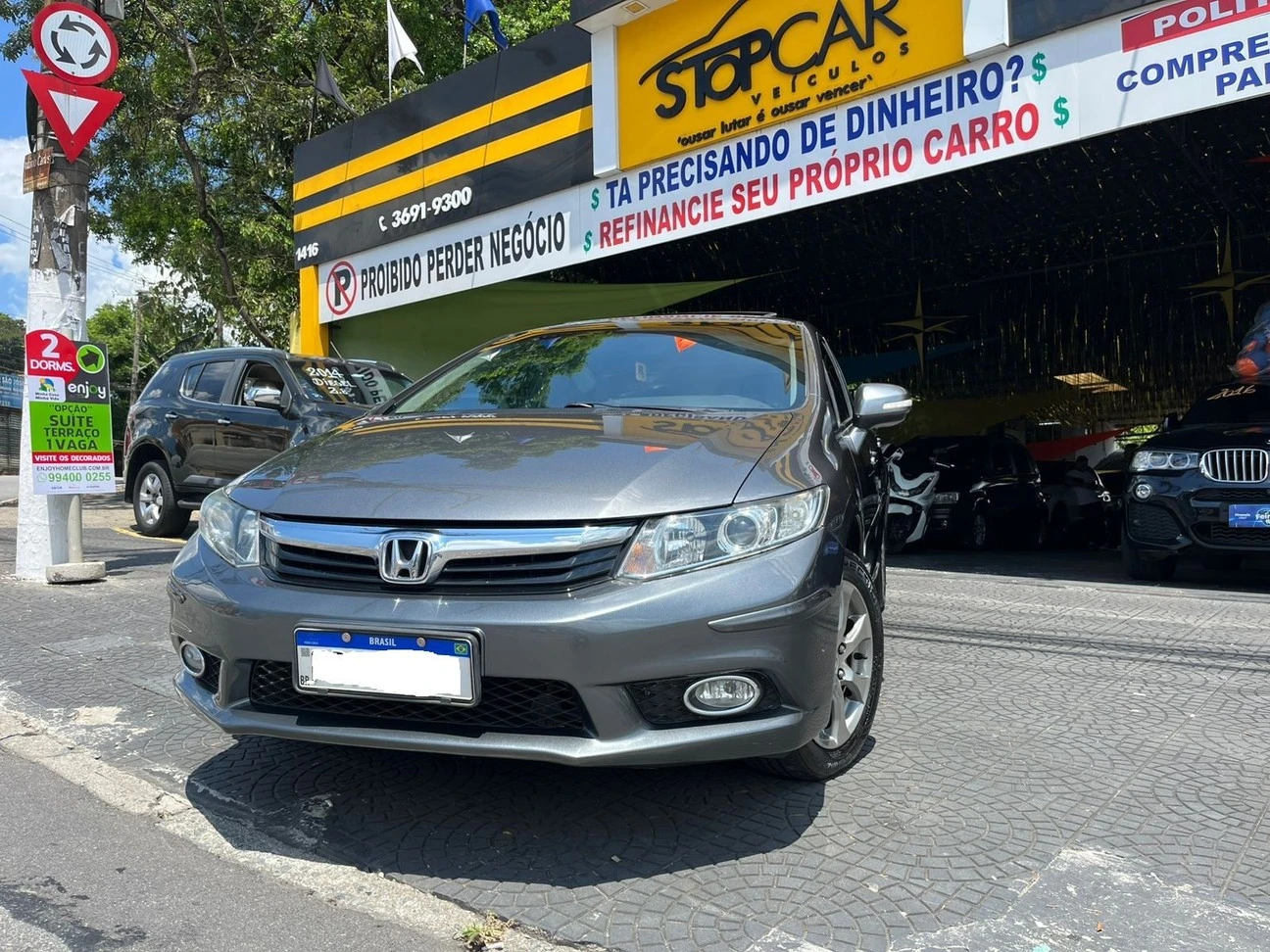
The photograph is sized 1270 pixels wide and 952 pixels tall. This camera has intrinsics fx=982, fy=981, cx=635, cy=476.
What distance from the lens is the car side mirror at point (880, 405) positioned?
352cm

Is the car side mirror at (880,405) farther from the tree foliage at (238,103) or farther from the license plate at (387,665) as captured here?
the tree foliage at (238,103)

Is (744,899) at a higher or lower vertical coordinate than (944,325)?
lower

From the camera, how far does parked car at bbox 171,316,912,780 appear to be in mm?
2143

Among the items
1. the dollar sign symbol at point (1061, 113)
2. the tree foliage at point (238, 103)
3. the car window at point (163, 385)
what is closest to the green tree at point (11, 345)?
the tree foliage at point (238, 103)

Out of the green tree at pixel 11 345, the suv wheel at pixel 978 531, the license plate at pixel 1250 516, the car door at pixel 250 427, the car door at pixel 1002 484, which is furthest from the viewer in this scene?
the green tree at pixel 11 345

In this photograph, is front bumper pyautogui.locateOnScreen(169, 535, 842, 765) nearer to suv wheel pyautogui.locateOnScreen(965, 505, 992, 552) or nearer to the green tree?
suv wheel pyautogui.locateOnScreen(965, 505, 992, 552)

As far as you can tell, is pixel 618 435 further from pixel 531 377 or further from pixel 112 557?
pixel 112 557

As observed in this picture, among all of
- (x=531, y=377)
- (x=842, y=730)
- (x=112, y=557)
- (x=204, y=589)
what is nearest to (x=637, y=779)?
(x=842, y=730)

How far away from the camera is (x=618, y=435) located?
2.70 metres

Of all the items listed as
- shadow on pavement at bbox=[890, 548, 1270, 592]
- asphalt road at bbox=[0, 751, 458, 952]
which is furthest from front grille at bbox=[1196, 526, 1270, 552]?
asphalt road at bbox=[0, 751, 458, 952]

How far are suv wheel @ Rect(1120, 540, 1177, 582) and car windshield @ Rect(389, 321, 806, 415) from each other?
5247 mm

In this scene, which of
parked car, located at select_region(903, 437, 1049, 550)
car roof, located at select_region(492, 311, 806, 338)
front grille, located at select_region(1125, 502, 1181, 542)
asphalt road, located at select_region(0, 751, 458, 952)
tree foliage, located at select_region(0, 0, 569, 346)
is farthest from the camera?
tree foliage, located at select_region(0, 0, 569, 346)

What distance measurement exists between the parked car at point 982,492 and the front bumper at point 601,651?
8.90 meters

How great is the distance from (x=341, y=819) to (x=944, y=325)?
55.1ft
